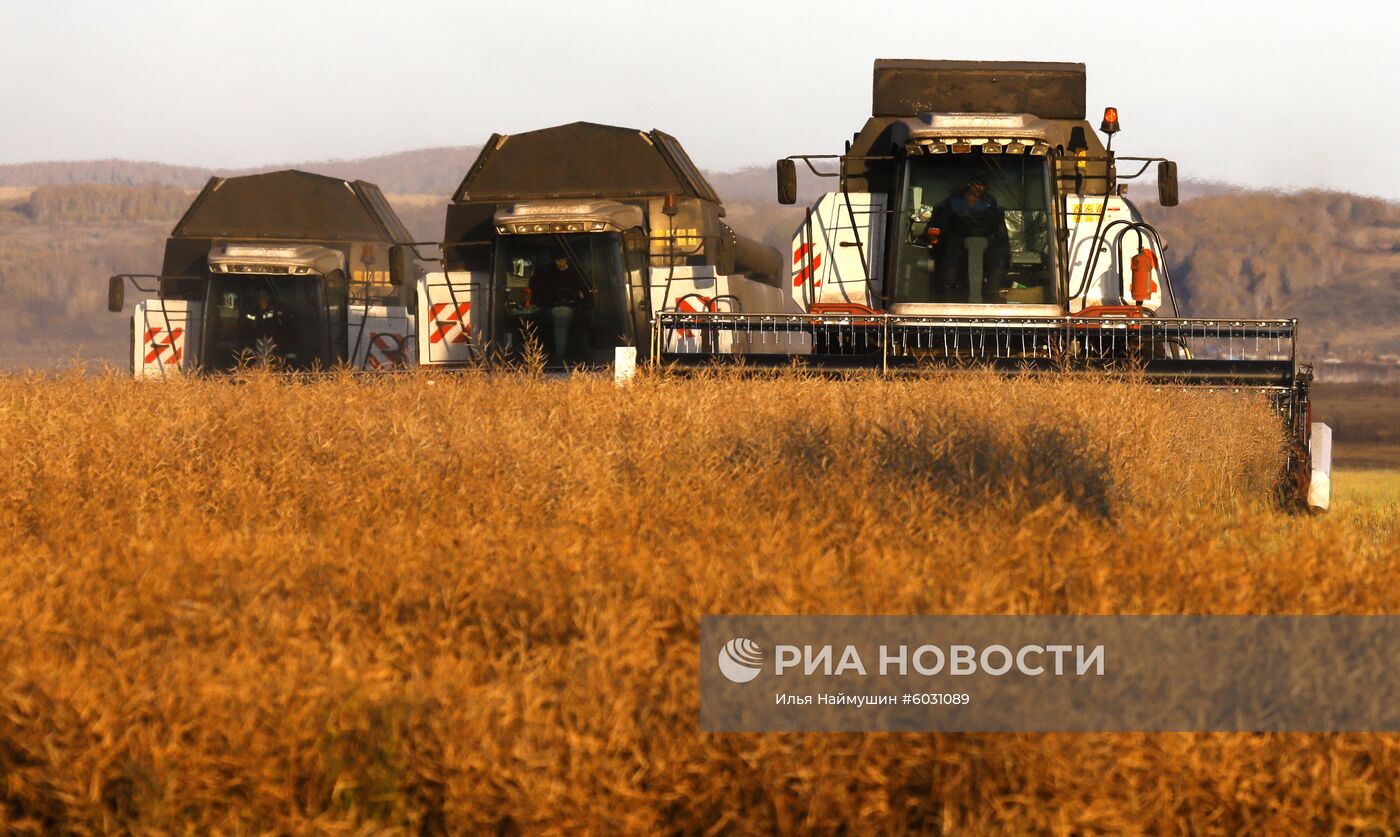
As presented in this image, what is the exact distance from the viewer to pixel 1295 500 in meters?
9.57

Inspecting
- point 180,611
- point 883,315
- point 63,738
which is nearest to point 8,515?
point 180,611

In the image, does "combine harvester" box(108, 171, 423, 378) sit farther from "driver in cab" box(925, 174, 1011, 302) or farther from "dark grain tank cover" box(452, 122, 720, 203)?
"driver in cab" box(925, 174, 1011, 302)

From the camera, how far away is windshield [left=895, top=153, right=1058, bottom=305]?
11.0m

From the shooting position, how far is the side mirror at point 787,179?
11391 mm

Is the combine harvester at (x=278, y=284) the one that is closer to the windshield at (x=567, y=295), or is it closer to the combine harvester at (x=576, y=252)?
the combine harvester at (x=576, y=252)

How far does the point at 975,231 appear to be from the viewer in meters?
11.2

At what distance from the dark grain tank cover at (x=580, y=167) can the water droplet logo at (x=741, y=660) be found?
12.1 metres

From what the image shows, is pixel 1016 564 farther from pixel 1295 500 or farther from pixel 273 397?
pixel 1295 500

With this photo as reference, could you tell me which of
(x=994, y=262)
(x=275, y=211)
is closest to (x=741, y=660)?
(x=994, y=262)

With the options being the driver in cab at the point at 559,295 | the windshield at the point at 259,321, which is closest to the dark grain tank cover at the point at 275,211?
the windshield at the point at 259,321

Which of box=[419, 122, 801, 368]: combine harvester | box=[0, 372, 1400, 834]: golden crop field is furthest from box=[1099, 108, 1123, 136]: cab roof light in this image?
box=[0, 372, 1400, 834]: golden crop field

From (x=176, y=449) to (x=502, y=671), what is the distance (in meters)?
3.52

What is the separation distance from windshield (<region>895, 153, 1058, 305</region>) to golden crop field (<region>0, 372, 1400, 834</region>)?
454 cm

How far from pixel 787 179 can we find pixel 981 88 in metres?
2.27
